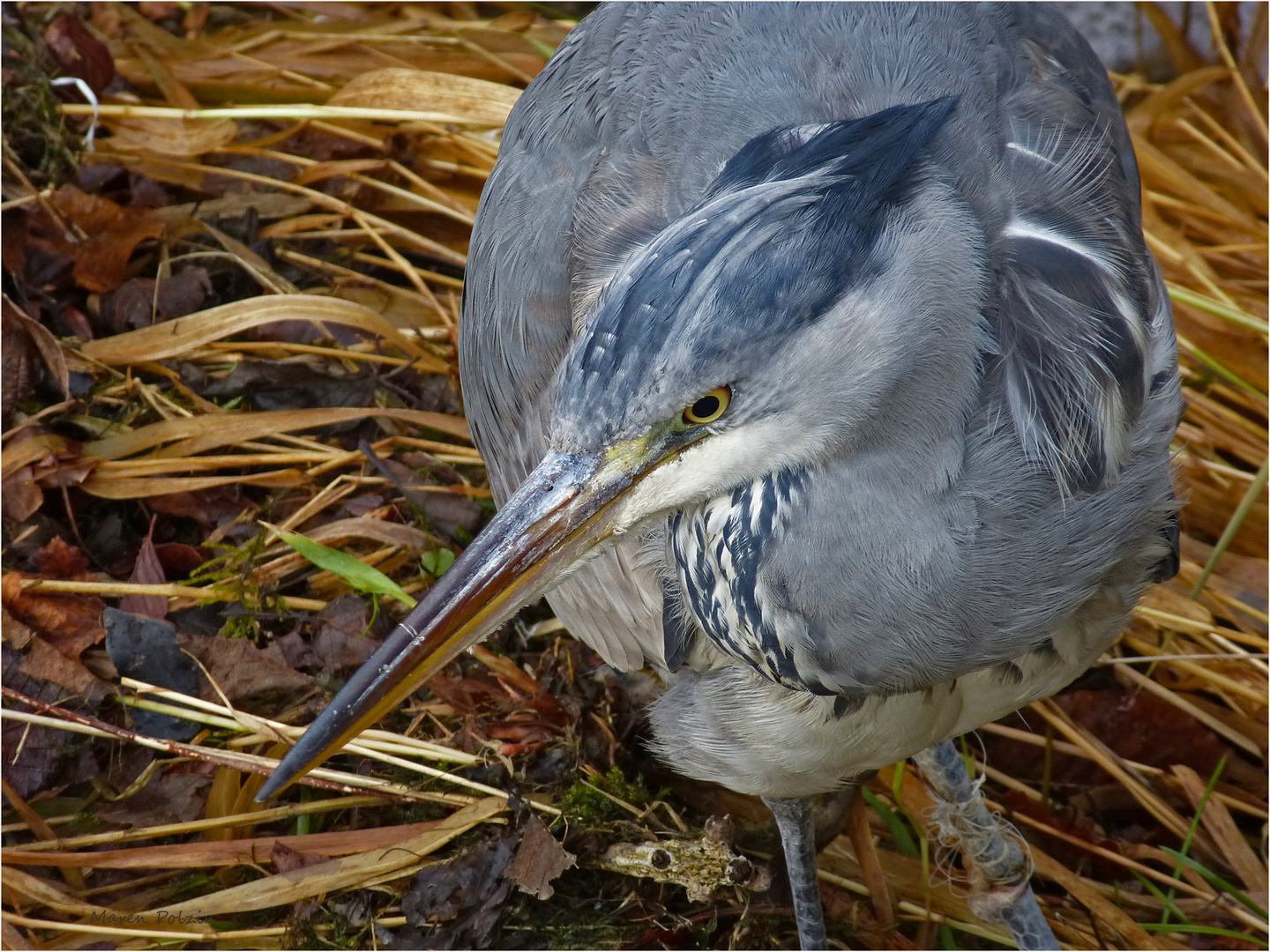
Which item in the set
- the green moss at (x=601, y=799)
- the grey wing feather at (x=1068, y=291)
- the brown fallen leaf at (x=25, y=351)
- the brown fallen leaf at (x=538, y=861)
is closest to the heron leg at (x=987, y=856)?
the green moss at (x=601, y=799)

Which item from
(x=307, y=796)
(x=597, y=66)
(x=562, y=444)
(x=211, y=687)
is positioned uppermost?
(x=597, y=66)

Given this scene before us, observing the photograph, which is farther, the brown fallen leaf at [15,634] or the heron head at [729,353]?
the brown fallen leaf at [15,634]

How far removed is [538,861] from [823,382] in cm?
106

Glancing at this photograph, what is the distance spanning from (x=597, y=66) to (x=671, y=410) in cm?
84

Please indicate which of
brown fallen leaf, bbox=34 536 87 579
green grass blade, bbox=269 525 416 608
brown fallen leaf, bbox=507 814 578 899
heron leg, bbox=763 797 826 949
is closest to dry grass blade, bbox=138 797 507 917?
brown fallen leaf, bbox=507 814 578 899

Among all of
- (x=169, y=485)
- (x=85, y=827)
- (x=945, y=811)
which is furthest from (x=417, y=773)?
(x=945, y=811)

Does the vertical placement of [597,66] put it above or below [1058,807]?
above

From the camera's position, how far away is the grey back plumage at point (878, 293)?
4.22ft

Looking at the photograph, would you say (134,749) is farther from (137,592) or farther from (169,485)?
(169,485)

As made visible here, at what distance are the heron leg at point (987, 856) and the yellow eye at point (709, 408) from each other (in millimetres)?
1047

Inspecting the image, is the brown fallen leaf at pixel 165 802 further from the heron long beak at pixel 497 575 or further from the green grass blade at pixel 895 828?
the green grass blade at pixel 895 828

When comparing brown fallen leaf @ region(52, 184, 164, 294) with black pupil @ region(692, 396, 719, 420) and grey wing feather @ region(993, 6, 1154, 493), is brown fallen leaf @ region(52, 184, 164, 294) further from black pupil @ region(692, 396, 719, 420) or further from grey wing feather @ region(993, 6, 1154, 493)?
grey wing feather @ region(993, 6, 1154, 493)

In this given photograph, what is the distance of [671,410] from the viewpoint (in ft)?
4.09

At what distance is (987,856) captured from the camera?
2045 millimetres
